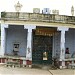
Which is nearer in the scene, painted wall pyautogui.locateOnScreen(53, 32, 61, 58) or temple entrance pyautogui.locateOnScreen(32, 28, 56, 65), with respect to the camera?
temple entrance pyautogui.locateOnScreen(32, 28, 56, 65)

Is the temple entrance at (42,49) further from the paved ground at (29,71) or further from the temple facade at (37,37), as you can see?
the paved ground at (29,71)

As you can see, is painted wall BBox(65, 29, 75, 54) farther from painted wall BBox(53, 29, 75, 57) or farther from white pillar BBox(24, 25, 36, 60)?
white pillar BBox(24, 25, 36, 60)

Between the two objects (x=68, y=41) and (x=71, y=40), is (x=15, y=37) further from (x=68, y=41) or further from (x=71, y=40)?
(x=71, y=40)

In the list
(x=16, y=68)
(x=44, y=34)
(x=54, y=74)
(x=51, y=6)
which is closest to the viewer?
(x=54, y=74)

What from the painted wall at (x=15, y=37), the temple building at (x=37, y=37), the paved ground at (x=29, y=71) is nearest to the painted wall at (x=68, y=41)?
the temple building at (x=37, y=37)

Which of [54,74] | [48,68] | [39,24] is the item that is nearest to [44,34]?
[39,24]

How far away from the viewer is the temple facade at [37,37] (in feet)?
71.6

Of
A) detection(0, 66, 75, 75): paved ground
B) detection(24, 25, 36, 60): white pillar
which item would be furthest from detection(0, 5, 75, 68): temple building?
detection(0, 66, 75, 75): paved ground

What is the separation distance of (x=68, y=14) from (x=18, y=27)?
13.7 ft

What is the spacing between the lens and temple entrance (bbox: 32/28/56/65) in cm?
2339

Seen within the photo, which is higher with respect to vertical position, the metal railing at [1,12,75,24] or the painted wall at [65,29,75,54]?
the metal railing at [1,12,75,24]

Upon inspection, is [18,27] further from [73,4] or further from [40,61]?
[73,4]

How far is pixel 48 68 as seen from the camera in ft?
71.4

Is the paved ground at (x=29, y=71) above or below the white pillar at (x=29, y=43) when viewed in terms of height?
below
